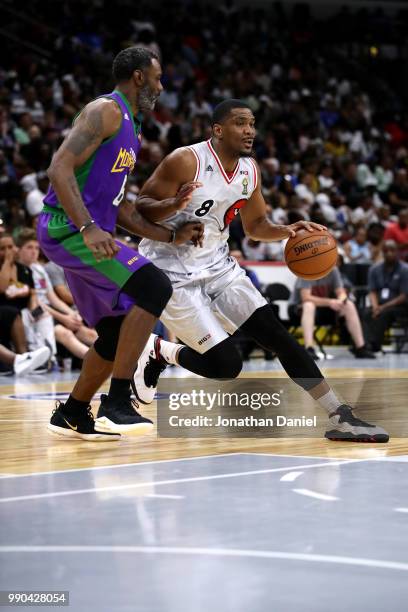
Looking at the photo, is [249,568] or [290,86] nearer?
[249,568]

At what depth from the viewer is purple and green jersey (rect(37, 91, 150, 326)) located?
16.6 ft

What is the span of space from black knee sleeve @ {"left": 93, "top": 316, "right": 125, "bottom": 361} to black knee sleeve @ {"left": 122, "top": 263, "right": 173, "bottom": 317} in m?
0.26

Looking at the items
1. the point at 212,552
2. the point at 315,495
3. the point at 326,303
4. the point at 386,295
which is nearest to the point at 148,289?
the point at 315,495

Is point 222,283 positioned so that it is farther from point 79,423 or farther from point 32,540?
point 32,540

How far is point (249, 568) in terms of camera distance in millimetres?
2789

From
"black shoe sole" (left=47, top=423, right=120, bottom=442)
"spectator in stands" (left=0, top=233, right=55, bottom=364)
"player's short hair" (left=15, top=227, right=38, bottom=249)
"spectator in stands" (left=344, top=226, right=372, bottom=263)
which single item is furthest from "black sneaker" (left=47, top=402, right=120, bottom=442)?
"spectator in stands" (left=344, top=226, right=372, bottom=263)

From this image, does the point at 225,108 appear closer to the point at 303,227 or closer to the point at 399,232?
the point at 303,227

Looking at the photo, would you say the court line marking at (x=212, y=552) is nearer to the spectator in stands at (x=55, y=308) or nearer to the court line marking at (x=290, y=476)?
the court line marking at (x=290, y=476)

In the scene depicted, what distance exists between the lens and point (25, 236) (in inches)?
436

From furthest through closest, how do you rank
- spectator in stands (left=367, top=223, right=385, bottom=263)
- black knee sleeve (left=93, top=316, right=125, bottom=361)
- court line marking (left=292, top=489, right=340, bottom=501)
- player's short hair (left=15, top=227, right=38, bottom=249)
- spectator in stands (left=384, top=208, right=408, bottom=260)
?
1. spectator in stands (left=384, top=208, right=408, bottom=260)
2. spectator in stands (left=367, top=223, right=385, bottom=263)
3. player's short hair (left=15, top=227, right=38, bottom=249)
4. black knee sleeve (left=93, top=316, right=125, bottom=361)
5. court line marking (left=292, top=489, right=340, bottom=501)

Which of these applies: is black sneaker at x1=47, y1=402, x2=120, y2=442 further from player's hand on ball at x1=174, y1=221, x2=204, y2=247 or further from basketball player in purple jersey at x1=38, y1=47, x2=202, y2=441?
player's hand on ball at x1=174, y1=221, x2=204, y2=247

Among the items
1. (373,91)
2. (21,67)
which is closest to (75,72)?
(21,67)

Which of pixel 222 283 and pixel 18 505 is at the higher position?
pixel 222 283

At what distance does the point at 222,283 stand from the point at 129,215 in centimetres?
71
